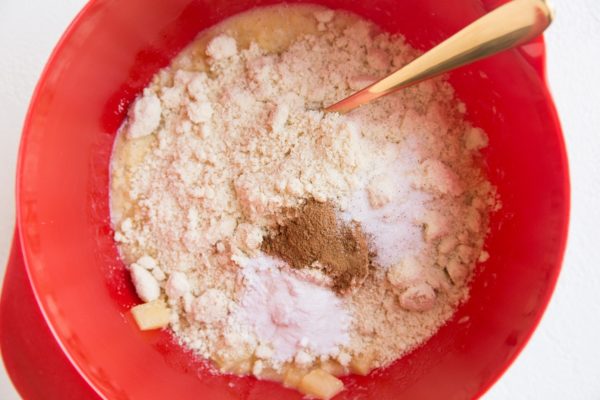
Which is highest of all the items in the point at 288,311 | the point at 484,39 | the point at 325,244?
the point at 484,39

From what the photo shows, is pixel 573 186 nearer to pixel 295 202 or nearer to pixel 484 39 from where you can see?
pixel 484 39

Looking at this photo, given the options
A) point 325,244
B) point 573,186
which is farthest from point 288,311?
point 573,186

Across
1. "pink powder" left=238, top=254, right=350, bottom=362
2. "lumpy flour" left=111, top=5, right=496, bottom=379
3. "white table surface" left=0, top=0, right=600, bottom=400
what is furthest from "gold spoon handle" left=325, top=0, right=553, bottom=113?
"pink powder" left=238, top=254, right=350, bottom=362

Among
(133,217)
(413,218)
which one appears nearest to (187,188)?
(133,217)

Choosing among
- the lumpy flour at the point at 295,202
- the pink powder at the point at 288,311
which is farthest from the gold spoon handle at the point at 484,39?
the pink powder at the point at 288,311

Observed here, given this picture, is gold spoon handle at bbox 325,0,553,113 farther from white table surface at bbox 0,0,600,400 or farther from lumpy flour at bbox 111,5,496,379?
white table surface at bbox 0,0,600,400

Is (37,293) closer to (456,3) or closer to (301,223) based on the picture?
(301,223)

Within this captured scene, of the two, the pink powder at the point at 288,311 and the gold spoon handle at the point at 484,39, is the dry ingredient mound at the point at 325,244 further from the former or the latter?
the gold spoon handle at the point at 484,39
